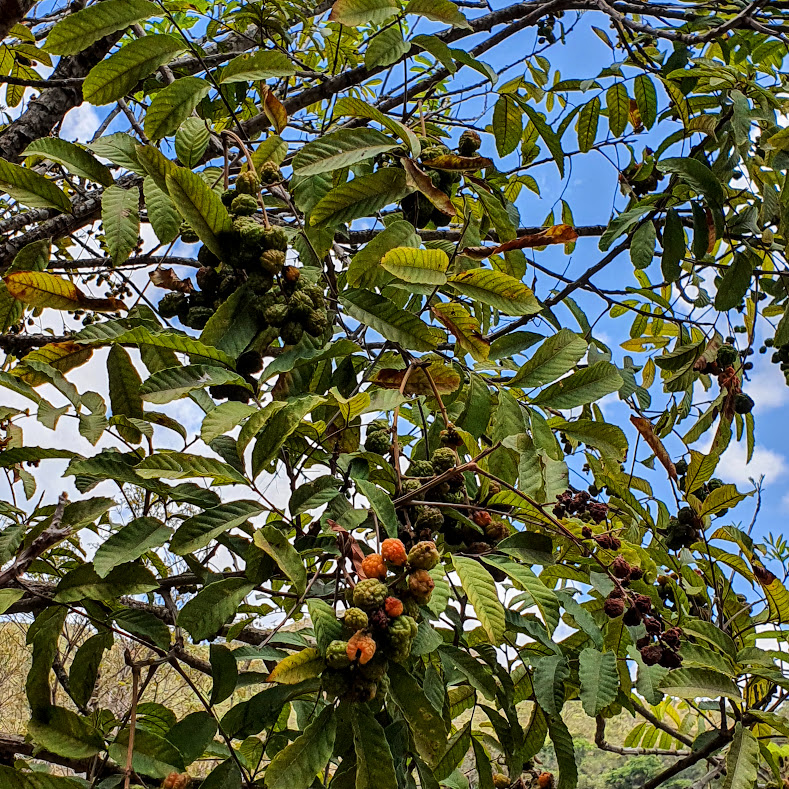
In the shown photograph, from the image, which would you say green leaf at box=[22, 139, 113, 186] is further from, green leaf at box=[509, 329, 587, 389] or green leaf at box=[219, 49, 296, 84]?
green leaf at box=[509, 329, 587, 389]

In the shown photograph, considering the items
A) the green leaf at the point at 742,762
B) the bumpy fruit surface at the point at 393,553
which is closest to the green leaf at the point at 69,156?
the bumpy fruit surface at the point at 393,553

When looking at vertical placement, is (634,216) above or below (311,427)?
above

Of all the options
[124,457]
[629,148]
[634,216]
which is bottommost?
[124,457]

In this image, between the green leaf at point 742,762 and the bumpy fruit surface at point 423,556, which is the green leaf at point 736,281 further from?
the bumpy fruit surface at point 423,556

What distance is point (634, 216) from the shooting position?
180 centimetres

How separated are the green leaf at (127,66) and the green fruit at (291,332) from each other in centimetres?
59

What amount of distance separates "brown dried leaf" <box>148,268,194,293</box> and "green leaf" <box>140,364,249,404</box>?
299mm

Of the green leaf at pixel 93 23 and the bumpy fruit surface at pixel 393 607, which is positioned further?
the green leaf at pixel 93 23

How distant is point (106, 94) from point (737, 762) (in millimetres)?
1700

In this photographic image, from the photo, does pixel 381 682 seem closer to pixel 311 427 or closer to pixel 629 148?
pixel 311 427

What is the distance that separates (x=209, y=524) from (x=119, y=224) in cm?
57

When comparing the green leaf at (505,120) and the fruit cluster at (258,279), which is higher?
the green leaf at (505,120)

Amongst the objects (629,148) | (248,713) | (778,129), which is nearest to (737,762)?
(248,713)

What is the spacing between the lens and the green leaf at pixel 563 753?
1232 mm
